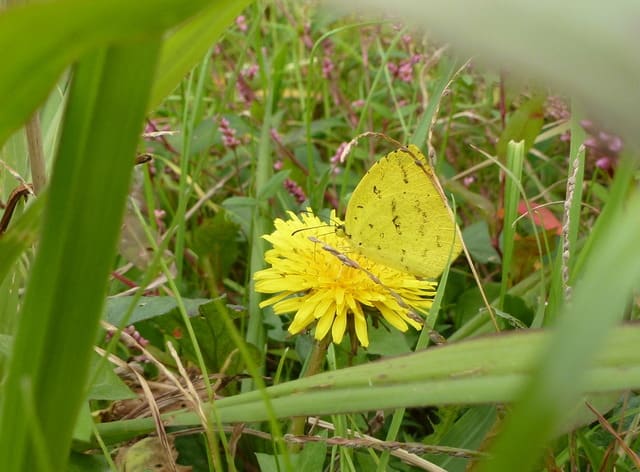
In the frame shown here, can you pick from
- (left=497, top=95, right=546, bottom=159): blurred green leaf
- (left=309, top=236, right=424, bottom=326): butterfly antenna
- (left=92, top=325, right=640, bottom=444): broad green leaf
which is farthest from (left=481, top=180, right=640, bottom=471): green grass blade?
(left=497, top=95, right=546, bottom=159): blurred green leaf

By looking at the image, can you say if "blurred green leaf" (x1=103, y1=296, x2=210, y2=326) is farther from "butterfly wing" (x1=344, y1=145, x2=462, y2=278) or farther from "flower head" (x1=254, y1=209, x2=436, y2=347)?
"butterfly wing" (x1=344, y1=145, x2=462, y2=278)

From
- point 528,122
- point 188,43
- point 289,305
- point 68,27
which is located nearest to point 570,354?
point 68,27

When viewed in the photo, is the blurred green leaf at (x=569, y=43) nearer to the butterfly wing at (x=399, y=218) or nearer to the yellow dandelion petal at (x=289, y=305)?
the yellow dandelion petal at (x=289, y=305)

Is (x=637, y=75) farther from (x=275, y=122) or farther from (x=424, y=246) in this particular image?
(x=275, y=122)

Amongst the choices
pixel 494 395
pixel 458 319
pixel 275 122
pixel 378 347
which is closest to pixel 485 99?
pixel 275 122

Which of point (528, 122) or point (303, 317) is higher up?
point (528, 122)

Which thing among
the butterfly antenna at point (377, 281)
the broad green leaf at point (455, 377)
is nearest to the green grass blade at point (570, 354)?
the broad green leaf at point (455, 377)

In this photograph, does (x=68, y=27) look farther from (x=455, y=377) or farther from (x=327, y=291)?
(x=327, y=291)
